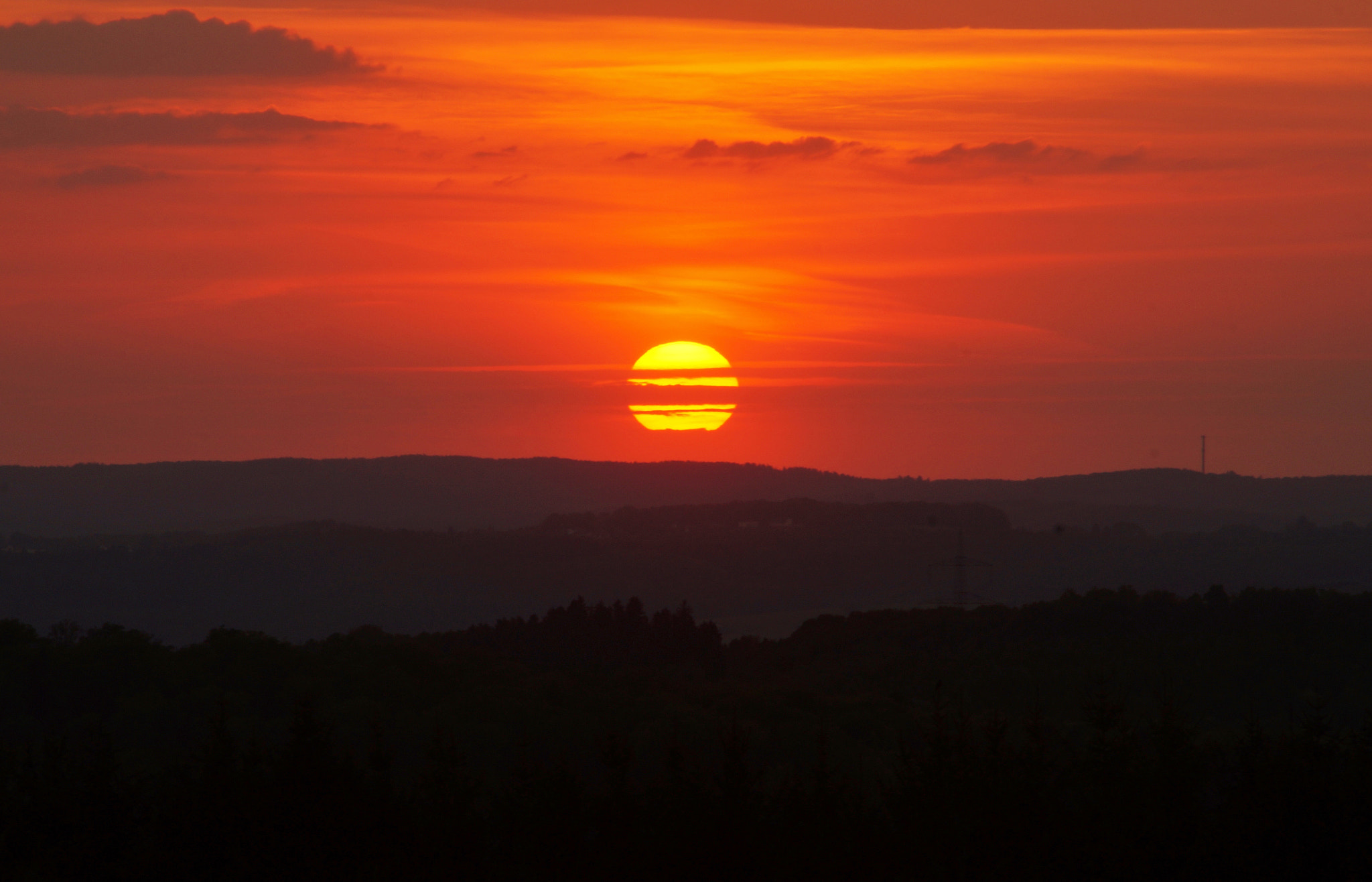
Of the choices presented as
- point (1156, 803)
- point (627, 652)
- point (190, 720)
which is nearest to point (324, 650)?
point (190, 720)

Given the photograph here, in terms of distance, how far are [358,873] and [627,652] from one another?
125387 millimetres

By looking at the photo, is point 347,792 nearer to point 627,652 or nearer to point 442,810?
point 442,810

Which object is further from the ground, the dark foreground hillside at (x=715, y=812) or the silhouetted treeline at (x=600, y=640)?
the silhouetted treeline at (x=600, y=640)

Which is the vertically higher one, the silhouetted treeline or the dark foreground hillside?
Result: the silhouetted treeline

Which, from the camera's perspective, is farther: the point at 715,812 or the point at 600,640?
the point at 600,640

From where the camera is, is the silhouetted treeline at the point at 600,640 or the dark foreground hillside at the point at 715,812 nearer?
the dark foreground hillside at the point at 715,812

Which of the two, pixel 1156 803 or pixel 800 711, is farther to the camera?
pixel 800 711

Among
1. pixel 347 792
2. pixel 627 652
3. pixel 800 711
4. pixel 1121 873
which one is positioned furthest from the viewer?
pixel 627 652

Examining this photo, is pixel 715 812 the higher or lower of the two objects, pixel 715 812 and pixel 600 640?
the lower

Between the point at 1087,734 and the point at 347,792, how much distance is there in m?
65.9

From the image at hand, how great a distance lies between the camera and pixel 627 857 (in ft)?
182

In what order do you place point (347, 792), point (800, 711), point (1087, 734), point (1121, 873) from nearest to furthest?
point (1121, 873), point (347, 792), point (1087, 734), point (800, 711)

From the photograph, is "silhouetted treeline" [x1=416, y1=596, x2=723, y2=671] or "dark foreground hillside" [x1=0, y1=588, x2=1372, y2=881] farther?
"silhouetted treeline" [x1=416, y1=596, x2=723, y2=671]

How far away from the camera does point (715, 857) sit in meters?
54.9
